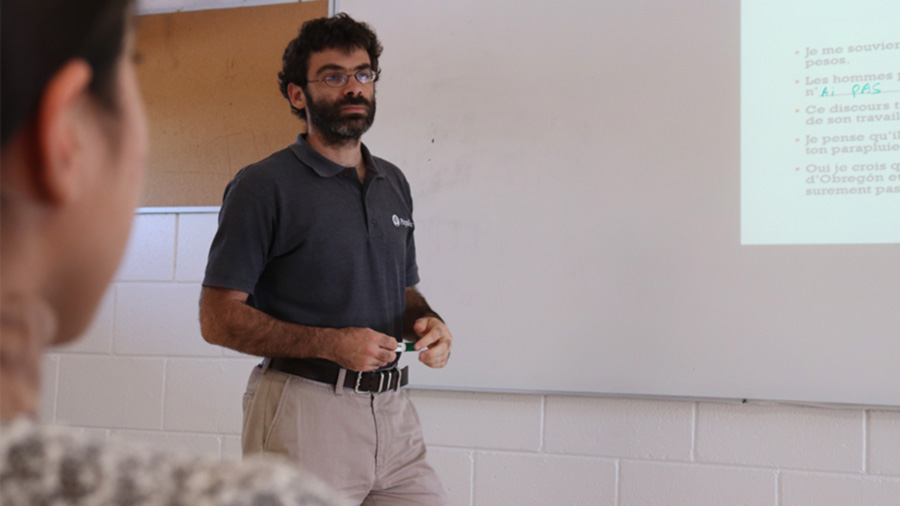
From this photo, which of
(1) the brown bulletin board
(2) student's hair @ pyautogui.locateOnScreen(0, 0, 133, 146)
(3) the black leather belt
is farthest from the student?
(1) the brown bulletin board

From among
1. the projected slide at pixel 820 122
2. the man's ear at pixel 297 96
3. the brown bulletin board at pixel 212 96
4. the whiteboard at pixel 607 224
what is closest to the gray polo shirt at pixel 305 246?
the man's ear at pixel 297 96


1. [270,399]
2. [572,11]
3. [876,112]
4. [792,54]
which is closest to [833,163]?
[876,112]

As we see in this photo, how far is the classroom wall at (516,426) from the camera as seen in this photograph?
6.63 feet

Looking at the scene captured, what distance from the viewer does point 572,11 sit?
7.46 feet

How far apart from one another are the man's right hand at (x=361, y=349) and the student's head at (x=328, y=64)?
518 mm

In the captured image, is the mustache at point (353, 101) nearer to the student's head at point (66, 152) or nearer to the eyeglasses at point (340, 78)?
the eyeglasses at point (340, 78)

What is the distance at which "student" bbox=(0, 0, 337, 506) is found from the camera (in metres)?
0.29

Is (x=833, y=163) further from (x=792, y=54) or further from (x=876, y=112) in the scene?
(x=792, y=54)

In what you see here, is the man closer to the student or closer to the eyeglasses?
the eyeglasses

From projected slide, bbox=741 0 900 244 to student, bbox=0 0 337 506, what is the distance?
1.98 metres

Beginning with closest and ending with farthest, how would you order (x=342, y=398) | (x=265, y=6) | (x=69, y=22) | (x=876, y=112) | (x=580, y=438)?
(x=69, y=22), (x=342, y=398), (x=876, y=112), (x=580, y=438), (x=265, y=6)

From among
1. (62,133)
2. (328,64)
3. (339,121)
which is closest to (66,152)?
(62,133)

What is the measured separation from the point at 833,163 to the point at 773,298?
0.38 m

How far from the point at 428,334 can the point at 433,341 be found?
0.06 ft
